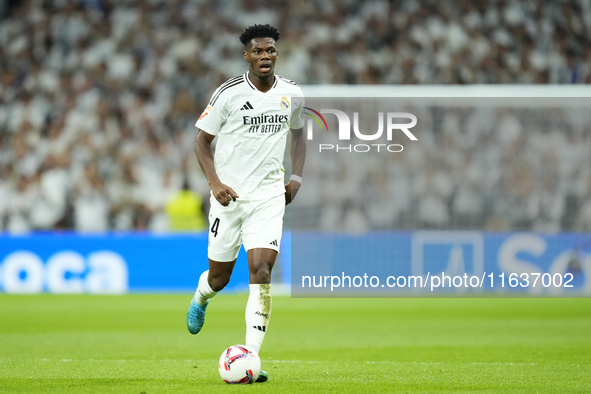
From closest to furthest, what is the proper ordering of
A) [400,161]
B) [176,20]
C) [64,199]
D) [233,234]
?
[233,234]
[400,161]
[64,199]
[176,20]

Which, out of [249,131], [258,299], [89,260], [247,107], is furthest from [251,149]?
[89,260]

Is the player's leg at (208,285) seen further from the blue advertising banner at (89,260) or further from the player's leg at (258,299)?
the blue advertising banner at (89,260)

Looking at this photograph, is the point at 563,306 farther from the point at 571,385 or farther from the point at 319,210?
the point at 571,385

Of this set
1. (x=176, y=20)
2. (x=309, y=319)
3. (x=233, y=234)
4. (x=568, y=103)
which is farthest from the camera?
(x=176, y=20)

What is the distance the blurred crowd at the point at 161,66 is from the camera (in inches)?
665

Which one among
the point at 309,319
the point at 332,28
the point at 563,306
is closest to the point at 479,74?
the point at 332,28

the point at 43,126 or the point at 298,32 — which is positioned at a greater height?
the point at 298,32

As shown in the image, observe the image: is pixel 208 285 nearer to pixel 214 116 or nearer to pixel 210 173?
pixel 210 173

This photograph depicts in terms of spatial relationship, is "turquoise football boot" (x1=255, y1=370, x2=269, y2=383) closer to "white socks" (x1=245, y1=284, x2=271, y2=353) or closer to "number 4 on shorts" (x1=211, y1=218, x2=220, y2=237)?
"white socks" (x1=245, y1=284, x2=271, y2=353)

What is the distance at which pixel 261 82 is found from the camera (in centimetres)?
610

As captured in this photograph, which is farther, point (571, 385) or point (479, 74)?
point (479, 74)

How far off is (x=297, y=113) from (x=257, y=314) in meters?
1.51

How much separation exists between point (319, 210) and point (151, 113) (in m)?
5.30

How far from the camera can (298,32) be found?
19.0 m
